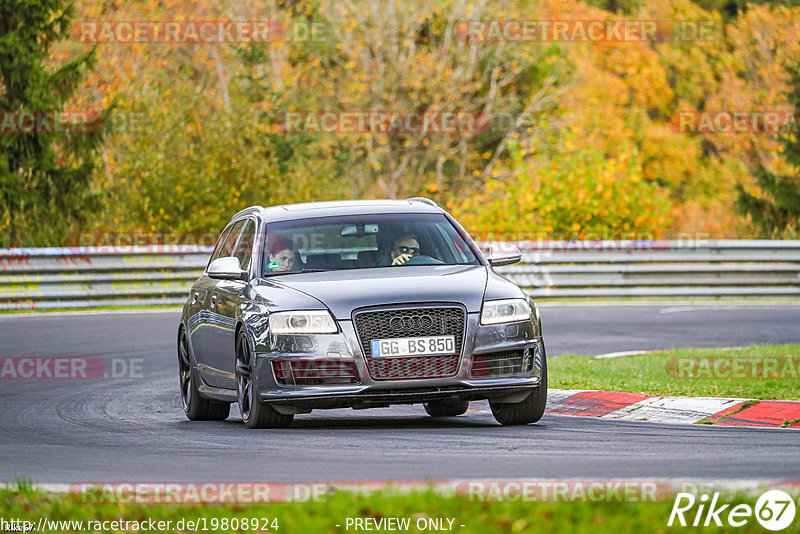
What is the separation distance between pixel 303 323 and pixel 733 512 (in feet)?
15.1

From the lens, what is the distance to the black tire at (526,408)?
10748 millimetres

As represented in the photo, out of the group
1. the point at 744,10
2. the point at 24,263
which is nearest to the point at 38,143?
the point at 24,263

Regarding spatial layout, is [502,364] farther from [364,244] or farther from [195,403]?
[195,403]

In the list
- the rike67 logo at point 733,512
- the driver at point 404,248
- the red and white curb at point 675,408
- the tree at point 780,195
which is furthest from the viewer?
the tree at point 780,195

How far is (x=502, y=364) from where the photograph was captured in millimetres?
10398

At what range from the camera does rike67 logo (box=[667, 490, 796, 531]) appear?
235 inches

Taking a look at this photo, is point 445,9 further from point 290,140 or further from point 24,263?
point 24,263

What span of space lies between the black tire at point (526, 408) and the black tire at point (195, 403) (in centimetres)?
249

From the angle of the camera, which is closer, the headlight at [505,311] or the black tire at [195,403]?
the headlight at [505,311]

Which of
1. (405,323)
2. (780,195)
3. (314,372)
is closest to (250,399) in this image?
(314,372)

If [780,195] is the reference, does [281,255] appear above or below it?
above

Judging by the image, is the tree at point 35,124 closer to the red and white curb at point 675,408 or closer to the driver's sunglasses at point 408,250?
the red and white curb at point 675,408

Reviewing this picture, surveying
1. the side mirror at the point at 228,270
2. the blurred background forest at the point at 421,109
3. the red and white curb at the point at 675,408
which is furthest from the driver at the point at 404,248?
the blurred background forest at the point at 421,109

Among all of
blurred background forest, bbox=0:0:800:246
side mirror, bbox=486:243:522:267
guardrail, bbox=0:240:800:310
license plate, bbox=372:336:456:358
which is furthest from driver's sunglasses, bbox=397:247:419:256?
blurred background forest, bbox=0:0:800:246
